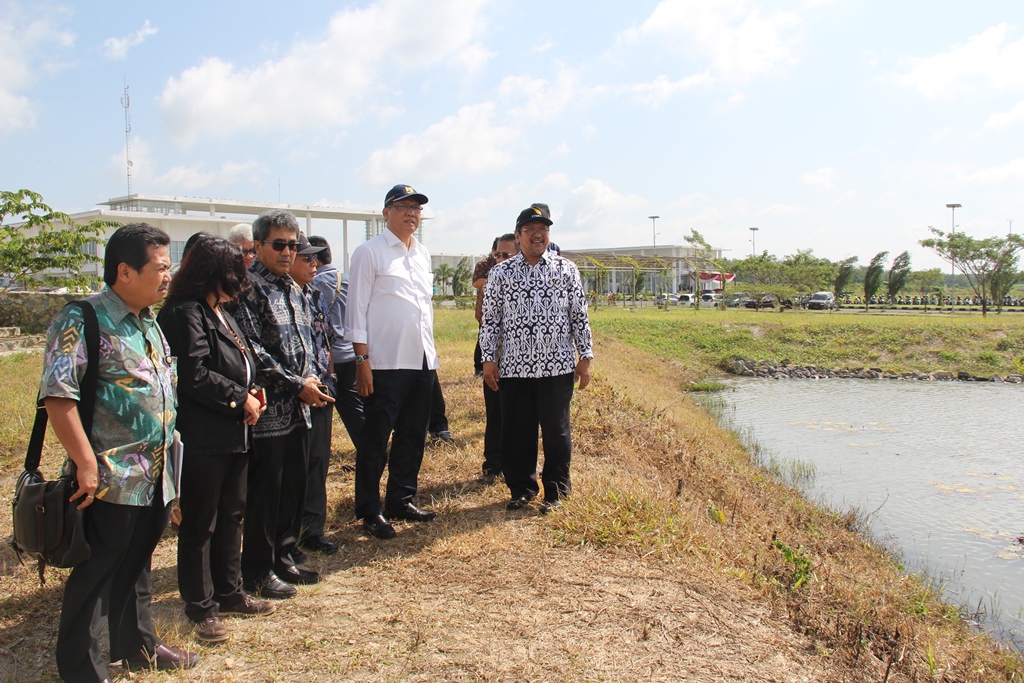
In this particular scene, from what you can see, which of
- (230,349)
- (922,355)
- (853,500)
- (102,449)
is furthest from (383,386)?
(922,355)

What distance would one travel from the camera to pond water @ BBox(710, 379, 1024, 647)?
6234mm

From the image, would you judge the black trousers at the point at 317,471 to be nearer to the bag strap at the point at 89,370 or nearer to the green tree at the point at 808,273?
the bag strap at the point at 89,370

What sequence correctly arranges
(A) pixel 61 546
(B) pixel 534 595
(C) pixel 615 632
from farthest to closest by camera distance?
(B) pixel 534 595 → (C) pixel 615 632 → (A) pixel 61 546

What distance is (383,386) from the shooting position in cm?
419

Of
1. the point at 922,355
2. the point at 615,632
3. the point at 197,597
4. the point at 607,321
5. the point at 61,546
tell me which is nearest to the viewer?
the point at 61,546

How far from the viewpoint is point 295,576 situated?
362 centimetres

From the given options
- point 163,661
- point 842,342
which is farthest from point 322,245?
point 842,342

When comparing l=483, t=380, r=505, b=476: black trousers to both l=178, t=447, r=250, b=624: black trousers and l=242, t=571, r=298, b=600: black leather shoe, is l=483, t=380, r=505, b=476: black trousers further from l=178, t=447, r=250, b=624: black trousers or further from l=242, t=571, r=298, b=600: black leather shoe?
l=178, t=447, r=250, b=624: black trousers

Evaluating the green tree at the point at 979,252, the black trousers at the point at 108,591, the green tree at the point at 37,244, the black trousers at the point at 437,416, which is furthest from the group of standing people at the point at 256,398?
the green tree at the point at 979,252

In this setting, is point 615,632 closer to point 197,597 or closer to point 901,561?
point 197,597

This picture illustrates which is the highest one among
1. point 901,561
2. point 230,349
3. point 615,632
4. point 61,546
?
point 230,349

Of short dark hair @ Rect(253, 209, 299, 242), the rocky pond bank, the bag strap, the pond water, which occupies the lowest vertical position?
the pond water

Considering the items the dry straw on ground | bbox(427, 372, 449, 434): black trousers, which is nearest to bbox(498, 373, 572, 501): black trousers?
the dry straw on ground

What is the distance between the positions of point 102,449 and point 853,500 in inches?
295
